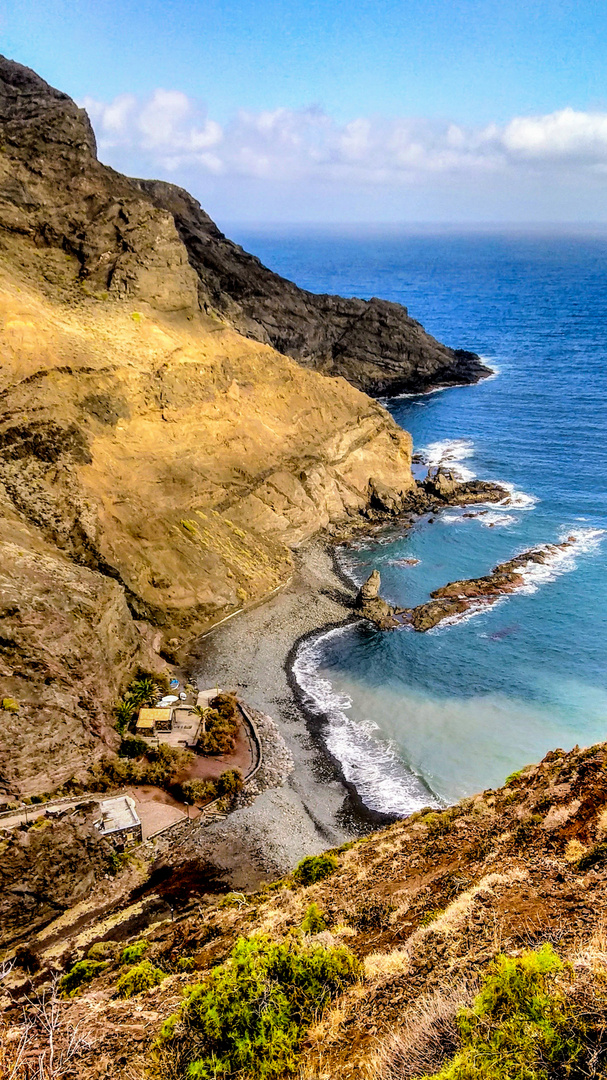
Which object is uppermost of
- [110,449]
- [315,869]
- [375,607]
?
[110,449]

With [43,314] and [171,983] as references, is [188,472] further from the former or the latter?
[171,983]

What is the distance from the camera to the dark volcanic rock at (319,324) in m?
95.4

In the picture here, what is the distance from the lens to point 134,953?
21.6 m

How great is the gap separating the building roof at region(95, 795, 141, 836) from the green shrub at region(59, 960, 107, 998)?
7.69 meters

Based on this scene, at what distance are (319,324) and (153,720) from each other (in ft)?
268

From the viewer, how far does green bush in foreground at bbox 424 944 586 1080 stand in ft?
34.8

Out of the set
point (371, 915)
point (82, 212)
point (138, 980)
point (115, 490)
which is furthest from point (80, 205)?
point (371, 915)

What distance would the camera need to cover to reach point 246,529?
53562mm

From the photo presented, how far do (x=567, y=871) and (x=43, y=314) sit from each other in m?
45.4

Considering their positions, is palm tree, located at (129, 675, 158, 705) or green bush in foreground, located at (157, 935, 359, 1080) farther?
palm tree, located at (129, 675, 158, 705)

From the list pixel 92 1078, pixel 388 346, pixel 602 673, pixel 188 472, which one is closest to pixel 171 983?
pixel 92 1078

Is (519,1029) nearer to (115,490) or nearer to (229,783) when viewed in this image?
(229,783)

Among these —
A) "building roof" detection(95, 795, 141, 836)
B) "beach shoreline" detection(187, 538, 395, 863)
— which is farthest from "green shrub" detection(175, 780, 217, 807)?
"building roof" detection(95, 795, 141, 836)

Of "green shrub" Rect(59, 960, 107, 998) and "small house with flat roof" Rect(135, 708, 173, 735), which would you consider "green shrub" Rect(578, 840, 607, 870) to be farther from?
"small house with flat roof" Rect(135, 708, 173, 735)
